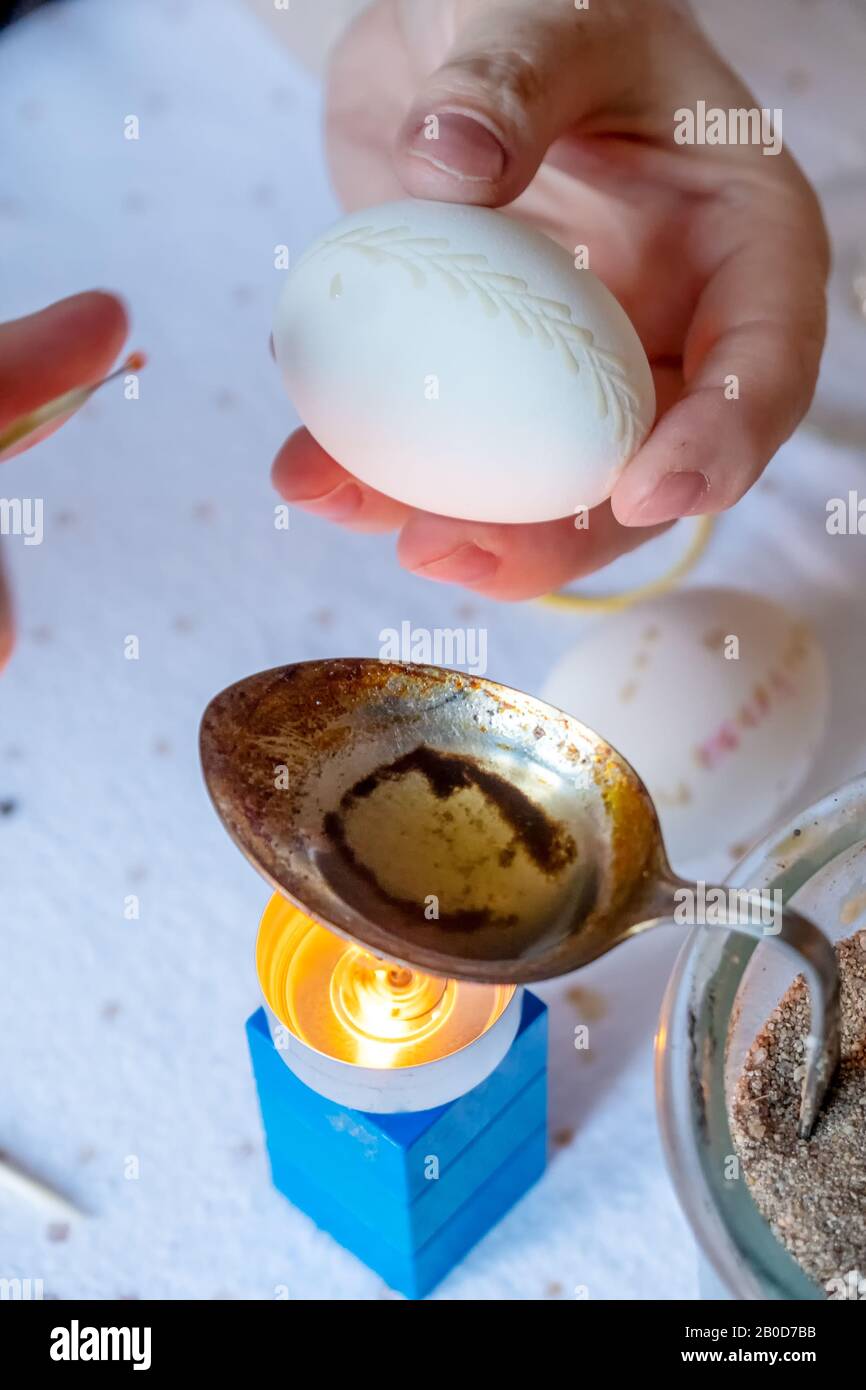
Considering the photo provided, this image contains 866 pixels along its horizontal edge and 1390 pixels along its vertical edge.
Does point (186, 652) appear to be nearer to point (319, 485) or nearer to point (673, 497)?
point (319, 485)

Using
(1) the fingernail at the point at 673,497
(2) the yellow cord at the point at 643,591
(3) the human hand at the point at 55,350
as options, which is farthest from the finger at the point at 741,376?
(3) the human hand at the point at 55,350

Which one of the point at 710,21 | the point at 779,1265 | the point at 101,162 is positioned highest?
the point at 710,21

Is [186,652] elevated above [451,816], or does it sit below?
below

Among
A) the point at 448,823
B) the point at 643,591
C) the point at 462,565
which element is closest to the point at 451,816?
the point at 448,823

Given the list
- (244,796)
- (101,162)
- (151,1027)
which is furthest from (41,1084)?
(101,162)

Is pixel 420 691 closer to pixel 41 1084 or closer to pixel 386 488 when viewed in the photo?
pixel 386 488

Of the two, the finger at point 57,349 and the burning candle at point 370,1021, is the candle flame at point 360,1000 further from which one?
the finger at point 57,349
